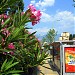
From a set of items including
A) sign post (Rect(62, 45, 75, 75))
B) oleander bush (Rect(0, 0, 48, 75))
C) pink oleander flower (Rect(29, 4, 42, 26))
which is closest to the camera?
oleander bush (Rect(0, 0, 48, 75))

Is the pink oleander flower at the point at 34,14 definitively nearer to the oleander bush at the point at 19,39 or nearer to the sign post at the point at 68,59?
the oleander bush at the point at 19,39

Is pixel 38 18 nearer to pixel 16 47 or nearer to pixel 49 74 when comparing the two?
pixel 16 47

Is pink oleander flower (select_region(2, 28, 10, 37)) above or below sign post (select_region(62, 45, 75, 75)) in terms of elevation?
above

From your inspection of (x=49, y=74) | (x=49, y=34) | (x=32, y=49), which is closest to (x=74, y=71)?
(x=49, y=74)

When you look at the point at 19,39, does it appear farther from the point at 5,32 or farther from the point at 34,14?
the point at 34,14

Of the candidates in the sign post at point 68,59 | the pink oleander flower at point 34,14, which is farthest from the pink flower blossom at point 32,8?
the sign post at point 68,59

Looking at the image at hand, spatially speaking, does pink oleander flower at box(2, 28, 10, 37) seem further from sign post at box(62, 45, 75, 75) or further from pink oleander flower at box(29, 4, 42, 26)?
sign post at box(62, 45, 75, 75)

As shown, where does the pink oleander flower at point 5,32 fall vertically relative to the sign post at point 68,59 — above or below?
above

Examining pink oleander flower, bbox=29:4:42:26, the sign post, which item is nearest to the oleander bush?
pink oleander flower, bbox=29:4:42:26

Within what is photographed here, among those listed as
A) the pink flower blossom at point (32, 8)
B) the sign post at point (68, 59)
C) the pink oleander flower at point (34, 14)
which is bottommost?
the sign post at point (68, 59)

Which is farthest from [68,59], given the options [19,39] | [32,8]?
[19,39]

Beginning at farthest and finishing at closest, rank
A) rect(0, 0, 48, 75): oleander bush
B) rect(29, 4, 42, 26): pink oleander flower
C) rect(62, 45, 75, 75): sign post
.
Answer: rect(62, 45, 75, 75): sign post → rect(29, 4, 42, 26): pink oleander flower → rect(0, 0, 48, 75): oleander bush

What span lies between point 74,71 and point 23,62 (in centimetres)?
1364

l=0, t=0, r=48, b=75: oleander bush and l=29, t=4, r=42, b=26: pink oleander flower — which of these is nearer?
l=0, t=0, r=48, b=75: oleander bush
